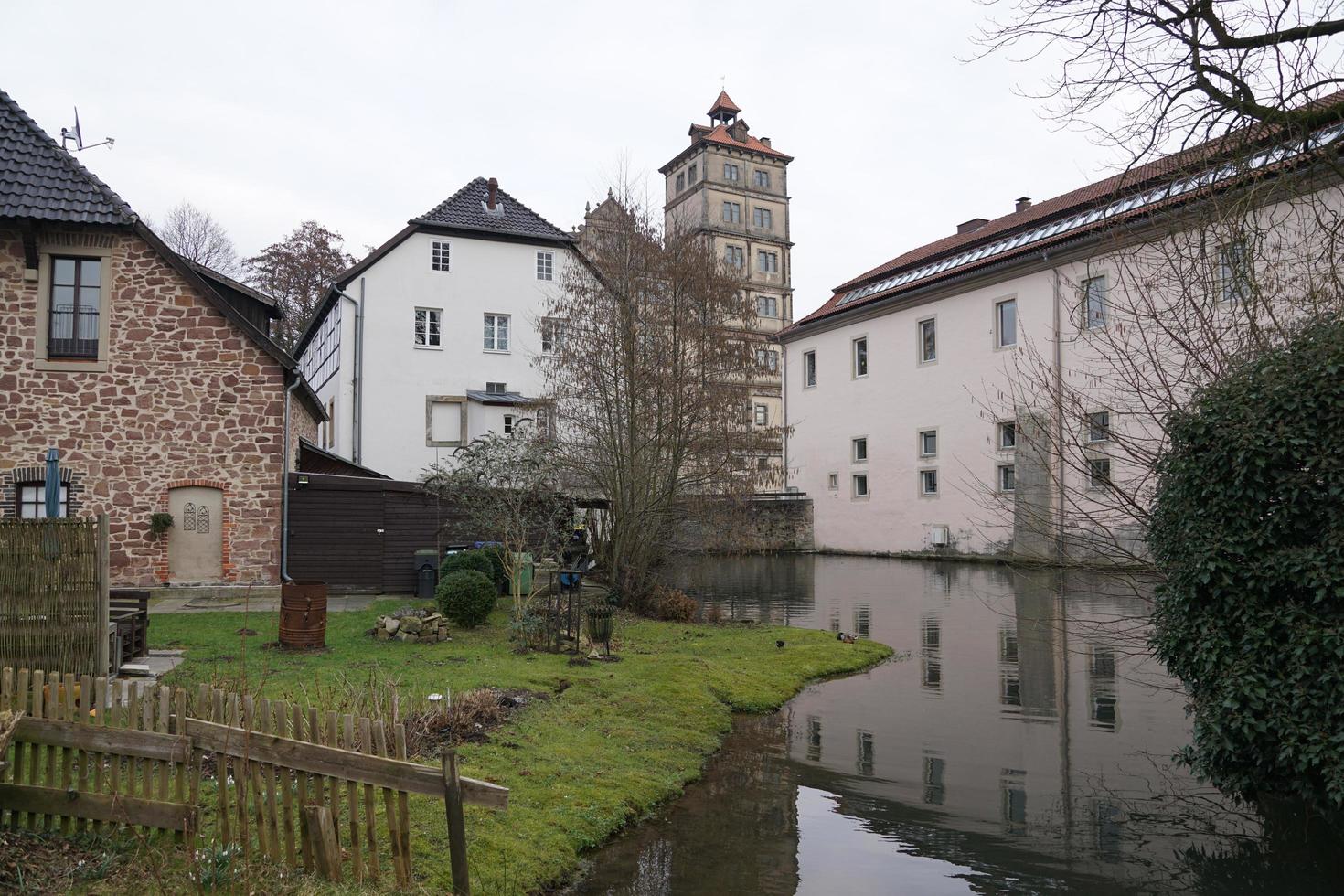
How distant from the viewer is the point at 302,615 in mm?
11688

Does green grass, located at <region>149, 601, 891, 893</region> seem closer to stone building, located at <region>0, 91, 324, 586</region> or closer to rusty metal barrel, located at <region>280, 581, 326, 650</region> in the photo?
rusty metal barrel, located at <region>280, 581, 326, 650</region>

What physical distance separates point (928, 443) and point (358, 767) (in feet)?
108

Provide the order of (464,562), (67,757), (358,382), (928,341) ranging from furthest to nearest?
(928,341), (358,382), (464,562), (67,757)

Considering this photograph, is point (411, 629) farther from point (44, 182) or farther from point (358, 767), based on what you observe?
point (44, 182)

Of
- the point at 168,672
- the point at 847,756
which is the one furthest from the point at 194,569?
the point at 847,756

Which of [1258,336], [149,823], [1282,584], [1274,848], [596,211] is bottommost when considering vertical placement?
[1274,848]

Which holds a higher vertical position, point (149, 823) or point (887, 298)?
point (887, 298)

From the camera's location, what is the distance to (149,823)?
494cm

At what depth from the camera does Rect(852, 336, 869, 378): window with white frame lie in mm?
39281

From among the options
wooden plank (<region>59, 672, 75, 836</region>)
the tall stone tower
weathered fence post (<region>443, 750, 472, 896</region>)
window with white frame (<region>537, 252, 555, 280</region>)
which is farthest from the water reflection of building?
the tall stone tower

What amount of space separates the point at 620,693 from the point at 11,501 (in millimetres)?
13105

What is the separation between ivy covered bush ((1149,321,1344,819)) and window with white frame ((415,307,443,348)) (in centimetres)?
2829

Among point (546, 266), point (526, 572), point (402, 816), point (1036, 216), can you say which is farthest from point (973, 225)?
point (402, 816)

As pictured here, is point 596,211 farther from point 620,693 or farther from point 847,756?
point 847,756
